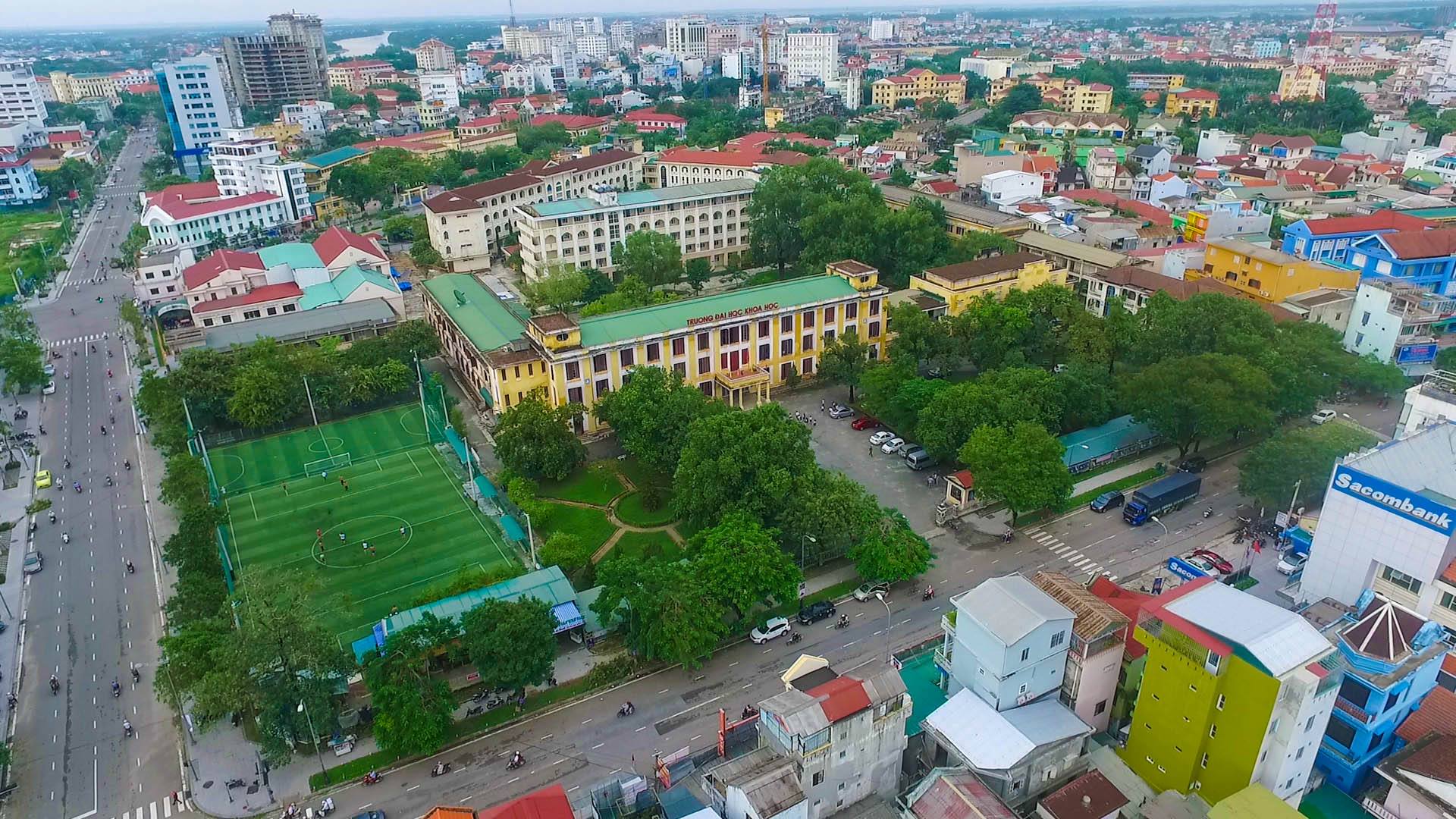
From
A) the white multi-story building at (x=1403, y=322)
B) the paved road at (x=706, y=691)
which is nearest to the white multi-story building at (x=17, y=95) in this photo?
the paved road at (x=706, y=691)

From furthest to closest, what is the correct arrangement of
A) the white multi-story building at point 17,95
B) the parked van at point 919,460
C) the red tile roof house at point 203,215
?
the white multi-story building at point 17,95, the red tile roof house at point 203,215, the parked van at point 919,460

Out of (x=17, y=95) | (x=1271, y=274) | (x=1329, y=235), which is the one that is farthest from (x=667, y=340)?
(x=17, y=95)

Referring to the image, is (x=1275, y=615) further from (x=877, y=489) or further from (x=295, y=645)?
(x=295, y=645)

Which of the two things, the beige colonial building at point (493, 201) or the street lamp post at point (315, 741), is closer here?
the street lamp post at point (315, 741)

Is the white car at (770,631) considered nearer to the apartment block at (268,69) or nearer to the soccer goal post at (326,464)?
the soccer goal post at (326,464)

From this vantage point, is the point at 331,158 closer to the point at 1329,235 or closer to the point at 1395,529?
the point at 1329,235

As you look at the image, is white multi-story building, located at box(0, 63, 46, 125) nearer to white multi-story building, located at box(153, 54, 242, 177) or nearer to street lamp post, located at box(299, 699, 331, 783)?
white multi-story building, located at box(153, 54, 242, 177)

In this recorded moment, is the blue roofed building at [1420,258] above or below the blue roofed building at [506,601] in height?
above
